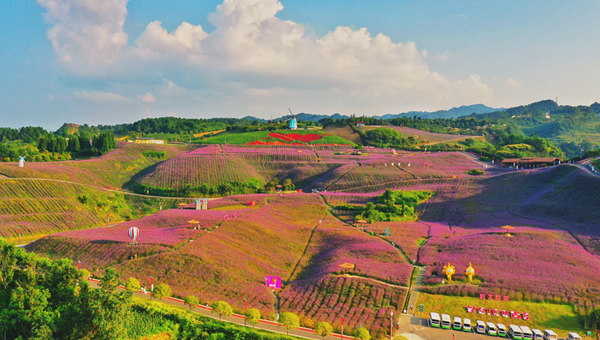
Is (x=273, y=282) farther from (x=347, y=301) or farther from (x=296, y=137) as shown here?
(x=296, y=137)

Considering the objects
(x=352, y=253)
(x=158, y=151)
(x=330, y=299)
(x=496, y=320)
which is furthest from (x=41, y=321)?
(x=158, y=151)

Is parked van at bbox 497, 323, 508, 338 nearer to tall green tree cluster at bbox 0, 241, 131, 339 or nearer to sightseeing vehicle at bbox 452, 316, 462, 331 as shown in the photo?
sightseeing vehicle at bbox 452, 316, 462, 331

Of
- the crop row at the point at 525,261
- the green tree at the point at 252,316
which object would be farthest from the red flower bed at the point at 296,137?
the green tree at the point at 252,316

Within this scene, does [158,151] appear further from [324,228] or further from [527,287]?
[527,287]

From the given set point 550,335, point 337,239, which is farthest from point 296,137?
point 550,335

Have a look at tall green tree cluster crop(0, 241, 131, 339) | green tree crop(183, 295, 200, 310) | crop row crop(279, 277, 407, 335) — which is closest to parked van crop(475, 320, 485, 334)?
crop row crop(279, 277, 407, 335)

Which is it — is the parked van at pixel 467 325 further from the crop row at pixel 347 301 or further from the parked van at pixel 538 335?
the crop row at pixel 347 301
